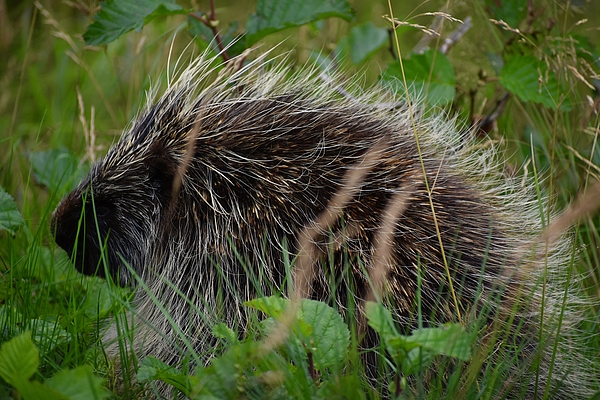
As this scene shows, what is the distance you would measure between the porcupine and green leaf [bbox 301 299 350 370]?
0.27 metres

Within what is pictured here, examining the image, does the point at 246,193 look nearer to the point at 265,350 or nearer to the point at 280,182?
the point at 280,182

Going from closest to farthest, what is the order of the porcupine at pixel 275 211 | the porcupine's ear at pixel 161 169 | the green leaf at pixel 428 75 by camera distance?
the porcupine at pixel 275 211 < the porcupine's ear at pixel 161 169 < the green leaf at pixel 428 75

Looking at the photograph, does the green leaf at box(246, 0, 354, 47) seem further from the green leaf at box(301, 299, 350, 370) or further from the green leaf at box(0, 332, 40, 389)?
the green leaf at box(0, 332, 40, 389)

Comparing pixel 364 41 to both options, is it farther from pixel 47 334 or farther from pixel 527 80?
pixel 47 334

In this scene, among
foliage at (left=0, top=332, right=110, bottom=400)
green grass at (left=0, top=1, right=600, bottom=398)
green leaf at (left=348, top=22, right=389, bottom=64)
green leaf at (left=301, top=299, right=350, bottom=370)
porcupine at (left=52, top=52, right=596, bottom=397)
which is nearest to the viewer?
foliage at (left=0, top=332, right=110, bottom=400)

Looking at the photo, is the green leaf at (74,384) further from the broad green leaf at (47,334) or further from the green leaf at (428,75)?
the green leaf at (428,75)

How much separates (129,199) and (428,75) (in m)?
1.40


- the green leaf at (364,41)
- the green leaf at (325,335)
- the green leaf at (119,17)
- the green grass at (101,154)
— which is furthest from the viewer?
the green leaf at (364,41)

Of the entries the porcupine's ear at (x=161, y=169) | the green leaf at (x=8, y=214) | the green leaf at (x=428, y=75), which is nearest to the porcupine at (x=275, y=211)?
the porcupine's ear at (x=161, y=169)

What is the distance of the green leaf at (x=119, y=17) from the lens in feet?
8.86

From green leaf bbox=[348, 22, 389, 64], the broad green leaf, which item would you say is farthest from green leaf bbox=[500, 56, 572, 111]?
the broad green leaf

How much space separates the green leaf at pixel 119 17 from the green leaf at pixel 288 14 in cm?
30

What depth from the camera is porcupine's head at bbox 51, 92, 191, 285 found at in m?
2.38

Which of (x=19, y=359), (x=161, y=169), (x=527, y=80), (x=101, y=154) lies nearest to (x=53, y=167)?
(x=101, y=154)
